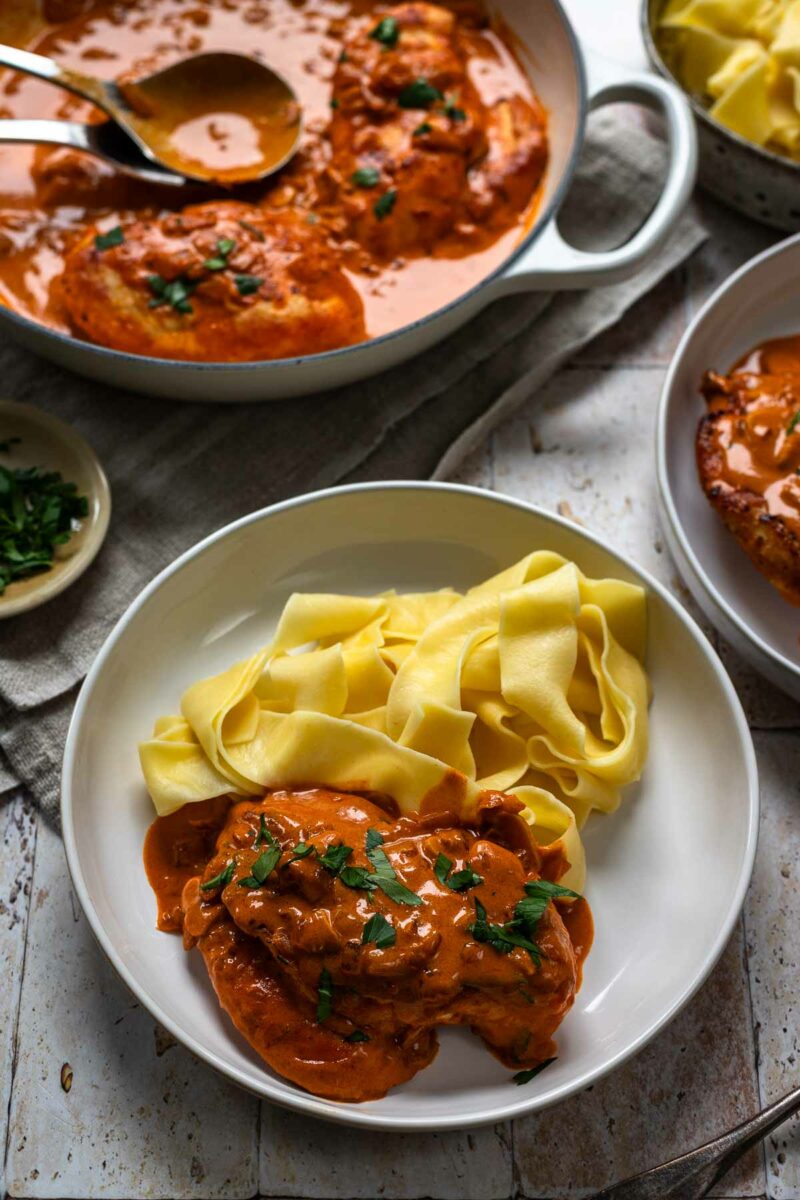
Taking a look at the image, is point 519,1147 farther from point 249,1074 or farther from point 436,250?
point 436,250

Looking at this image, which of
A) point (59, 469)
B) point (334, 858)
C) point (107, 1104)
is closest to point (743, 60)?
point (59, 469)

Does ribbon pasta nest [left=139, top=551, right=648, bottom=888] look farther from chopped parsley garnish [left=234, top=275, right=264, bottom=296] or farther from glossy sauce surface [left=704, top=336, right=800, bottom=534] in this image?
chopped parsley garnish [left=234, top=275, right=264, bottom=296]

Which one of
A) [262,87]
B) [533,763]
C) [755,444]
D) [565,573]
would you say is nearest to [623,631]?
[565,573]

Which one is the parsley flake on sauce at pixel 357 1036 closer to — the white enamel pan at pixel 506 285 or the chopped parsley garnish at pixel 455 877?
the chopped parsley garnish at pixel 455 877

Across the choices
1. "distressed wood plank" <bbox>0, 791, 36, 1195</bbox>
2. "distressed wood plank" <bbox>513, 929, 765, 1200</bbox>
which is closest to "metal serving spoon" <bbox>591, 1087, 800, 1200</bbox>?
"distressed wood plank" <bbox>513, 929, 765, 1200</bbox>

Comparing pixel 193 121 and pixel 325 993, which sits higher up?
pixel 193 121

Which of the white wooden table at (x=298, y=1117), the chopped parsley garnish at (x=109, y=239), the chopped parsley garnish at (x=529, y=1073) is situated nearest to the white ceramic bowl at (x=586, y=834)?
the chopped parsley garnish at (x=529, y=1073)

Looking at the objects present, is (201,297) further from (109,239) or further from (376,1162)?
(376,1162)
